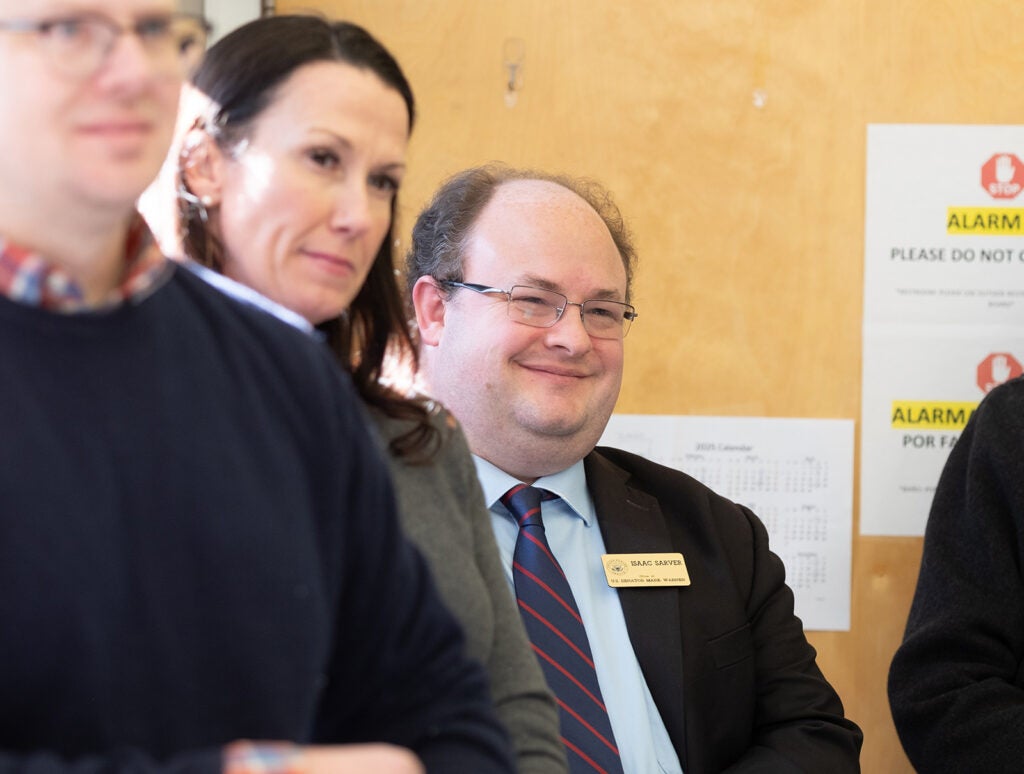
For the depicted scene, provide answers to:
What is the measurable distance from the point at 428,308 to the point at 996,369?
1.33m

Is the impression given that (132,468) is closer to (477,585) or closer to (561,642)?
(477,585)

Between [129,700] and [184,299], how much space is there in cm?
28

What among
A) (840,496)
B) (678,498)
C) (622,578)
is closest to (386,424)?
(622,578)

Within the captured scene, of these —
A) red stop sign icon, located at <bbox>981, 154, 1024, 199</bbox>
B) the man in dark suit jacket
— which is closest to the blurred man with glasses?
the man in dark suit jacket

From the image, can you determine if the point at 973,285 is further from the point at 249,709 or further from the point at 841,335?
the point at 249,709

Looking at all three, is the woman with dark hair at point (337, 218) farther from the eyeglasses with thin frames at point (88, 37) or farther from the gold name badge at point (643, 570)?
the gold name badge at point (643, 570)

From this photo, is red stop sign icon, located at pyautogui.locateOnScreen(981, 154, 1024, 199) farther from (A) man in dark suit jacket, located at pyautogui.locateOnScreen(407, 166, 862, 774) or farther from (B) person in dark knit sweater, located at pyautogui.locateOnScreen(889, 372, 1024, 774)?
(A) man in dark suit jacket, located at pyautogui.locateOnScreen(407, 166, 862, 774)

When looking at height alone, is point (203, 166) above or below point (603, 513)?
above

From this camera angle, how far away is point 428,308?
2262 millimetres

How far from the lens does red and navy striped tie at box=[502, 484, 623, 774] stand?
1908 mm

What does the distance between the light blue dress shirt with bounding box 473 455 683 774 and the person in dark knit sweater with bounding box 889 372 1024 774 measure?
0.47 m

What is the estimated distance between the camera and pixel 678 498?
7.32 feet

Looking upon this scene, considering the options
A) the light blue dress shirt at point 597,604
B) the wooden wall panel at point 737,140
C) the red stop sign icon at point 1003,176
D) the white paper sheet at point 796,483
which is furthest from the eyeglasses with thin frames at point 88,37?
the red stop sign icon at point 1003,176

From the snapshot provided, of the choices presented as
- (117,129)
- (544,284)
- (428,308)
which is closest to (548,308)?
(544,284)
